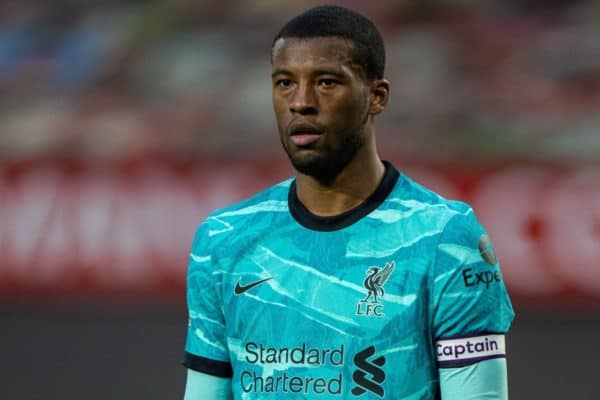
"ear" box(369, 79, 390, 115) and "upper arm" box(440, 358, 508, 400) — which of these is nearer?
"upper arm" box(440, 358, 508, 400)

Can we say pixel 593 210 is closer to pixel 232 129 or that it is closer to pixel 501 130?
pixel 501 130

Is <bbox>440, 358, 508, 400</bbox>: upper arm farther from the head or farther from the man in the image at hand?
the head

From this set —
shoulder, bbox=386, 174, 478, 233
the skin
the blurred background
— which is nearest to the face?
the skin

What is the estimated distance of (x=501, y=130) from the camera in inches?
142

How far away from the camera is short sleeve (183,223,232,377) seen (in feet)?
6.21

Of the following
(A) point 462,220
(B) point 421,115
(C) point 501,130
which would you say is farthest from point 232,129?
(A) point 462,220

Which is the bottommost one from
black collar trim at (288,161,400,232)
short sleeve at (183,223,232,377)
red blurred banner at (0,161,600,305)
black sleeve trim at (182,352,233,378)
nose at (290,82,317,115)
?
black sleeve trim at (182,352,233,378)

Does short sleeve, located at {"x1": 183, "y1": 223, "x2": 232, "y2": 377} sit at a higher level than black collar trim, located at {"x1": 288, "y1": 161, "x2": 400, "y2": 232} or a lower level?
lower

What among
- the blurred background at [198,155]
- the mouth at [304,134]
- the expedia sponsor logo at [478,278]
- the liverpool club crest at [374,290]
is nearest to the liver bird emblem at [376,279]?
the liverpool club crest at [374,290]

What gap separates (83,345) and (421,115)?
4.25ft

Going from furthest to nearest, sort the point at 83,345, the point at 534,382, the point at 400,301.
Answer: the point at 83,345
the point at 534,382
the point at 400,301

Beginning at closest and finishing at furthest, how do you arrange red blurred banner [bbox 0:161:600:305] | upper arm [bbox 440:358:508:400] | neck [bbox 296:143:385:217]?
upper arm [bbox 440:358:508:400] → neck [bbox 296:143:385:217] → red blurred banner [bbox 0:161:600:305]

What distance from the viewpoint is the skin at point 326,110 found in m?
1.77

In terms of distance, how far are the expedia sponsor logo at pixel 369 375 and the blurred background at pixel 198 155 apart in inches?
70.5
